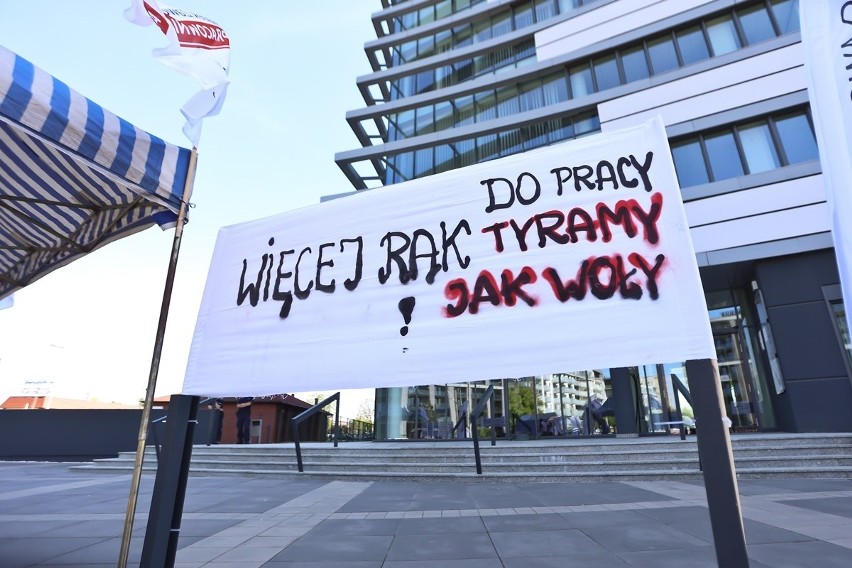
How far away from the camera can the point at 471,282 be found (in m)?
2.53

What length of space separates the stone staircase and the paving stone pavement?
0.43 metres

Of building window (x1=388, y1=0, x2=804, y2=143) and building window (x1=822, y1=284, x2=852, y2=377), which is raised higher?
building window (x1=388, y1=0, x2=804, y2=143)

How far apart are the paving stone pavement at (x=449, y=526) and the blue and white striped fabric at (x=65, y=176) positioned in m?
2.67

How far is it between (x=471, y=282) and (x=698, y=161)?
536 inches

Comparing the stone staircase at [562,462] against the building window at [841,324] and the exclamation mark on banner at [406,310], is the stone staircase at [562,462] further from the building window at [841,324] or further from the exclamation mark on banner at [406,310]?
the exclamation mark on banner at [406,310]

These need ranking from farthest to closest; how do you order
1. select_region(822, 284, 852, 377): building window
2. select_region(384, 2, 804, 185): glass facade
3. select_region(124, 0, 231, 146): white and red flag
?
select_region(384, 2, 804, 185): glass facade
select_region(822, 284, 852, 377): building window
select_region(124, 0, 231, 146): white and red flag

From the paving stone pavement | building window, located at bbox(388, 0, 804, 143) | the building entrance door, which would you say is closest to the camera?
the paving stone pavement

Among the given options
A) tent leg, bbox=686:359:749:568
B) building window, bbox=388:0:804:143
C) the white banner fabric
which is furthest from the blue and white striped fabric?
building window, bbox=388:0:804:143

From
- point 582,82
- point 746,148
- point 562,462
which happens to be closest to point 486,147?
point 582,82

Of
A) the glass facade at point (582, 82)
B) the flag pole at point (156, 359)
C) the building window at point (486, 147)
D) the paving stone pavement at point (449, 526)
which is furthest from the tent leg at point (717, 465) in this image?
the building window at point (486, 147)

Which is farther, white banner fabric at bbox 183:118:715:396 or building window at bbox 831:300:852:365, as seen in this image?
building window at bbox 831:300:852:365

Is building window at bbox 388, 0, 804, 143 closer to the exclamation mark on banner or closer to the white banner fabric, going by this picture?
the white banner fabric

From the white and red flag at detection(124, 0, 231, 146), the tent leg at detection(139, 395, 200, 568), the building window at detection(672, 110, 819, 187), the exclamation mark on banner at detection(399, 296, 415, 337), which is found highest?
the building window at detection(672, 110, 819, 187)

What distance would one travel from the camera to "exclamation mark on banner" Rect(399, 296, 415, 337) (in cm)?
258
